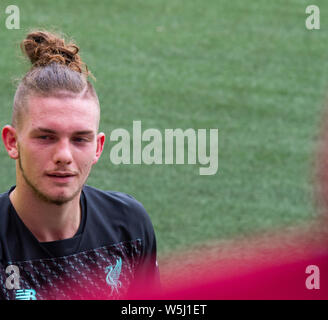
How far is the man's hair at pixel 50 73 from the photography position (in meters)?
2.14

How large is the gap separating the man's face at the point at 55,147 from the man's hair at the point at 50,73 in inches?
1.4

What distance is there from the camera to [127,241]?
235 cm

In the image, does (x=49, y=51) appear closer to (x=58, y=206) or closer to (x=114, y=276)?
(x=58, y=206)

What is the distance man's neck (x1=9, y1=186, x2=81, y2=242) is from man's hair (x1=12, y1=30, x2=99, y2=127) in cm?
26

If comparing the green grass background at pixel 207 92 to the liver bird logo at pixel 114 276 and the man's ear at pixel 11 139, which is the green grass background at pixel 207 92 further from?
the liver bird logo at pixel 114 276

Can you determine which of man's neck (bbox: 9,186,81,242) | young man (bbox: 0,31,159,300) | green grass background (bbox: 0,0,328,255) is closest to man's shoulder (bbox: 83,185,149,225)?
young man (bbox: 0,31,159,300)

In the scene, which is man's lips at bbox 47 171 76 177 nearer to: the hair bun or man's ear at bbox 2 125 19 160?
man's ear at bbox 2 125 19 160

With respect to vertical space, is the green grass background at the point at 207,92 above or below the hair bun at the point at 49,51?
above

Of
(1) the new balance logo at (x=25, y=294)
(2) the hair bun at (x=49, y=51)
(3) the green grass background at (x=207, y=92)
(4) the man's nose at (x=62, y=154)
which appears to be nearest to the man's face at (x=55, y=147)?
(4) the man's nose at (x=62, y=154)
